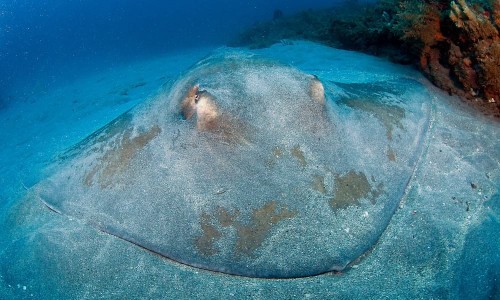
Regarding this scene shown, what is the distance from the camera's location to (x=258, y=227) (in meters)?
2.33

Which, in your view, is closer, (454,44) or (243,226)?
(243,226)

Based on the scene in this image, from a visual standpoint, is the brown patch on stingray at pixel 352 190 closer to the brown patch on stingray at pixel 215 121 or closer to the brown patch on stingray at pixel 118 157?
the brown patch on stingray at pixel 215 121

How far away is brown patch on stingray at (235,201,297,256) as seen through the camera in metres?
2.25

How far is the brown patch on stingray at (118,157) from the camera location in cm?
296

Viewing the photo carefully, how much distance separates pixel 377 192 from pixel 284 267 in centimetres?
104

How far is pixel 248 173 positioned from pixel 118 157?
54.0 inches

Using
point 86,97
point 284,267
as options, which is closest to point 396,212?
point 284,267

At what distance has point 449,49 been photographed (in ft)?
15.9

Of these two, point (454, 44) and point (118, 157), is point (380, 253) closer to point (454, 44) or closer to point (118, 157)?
point (118, 157)

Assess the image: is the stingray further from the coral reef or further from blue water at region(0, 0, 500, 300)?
the coral reef

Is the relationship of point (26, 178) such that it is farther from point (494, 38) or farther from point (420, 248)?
point (494, 38)

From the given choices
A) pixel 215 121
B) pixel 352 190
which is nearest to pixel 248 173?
pixel 215 121

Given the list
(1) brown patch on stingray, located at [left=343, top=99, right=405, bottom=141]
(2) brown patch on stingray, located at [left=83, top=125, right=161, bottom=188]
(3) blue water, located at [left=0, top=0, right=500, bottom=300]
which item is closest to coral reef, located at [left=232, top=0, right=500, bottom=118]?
(3) blue water, located at [left=0, top=0, right=500, bottom=300]

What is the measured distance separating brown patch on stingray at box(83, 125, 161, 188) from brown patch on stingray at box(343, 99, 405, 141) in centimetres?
214
